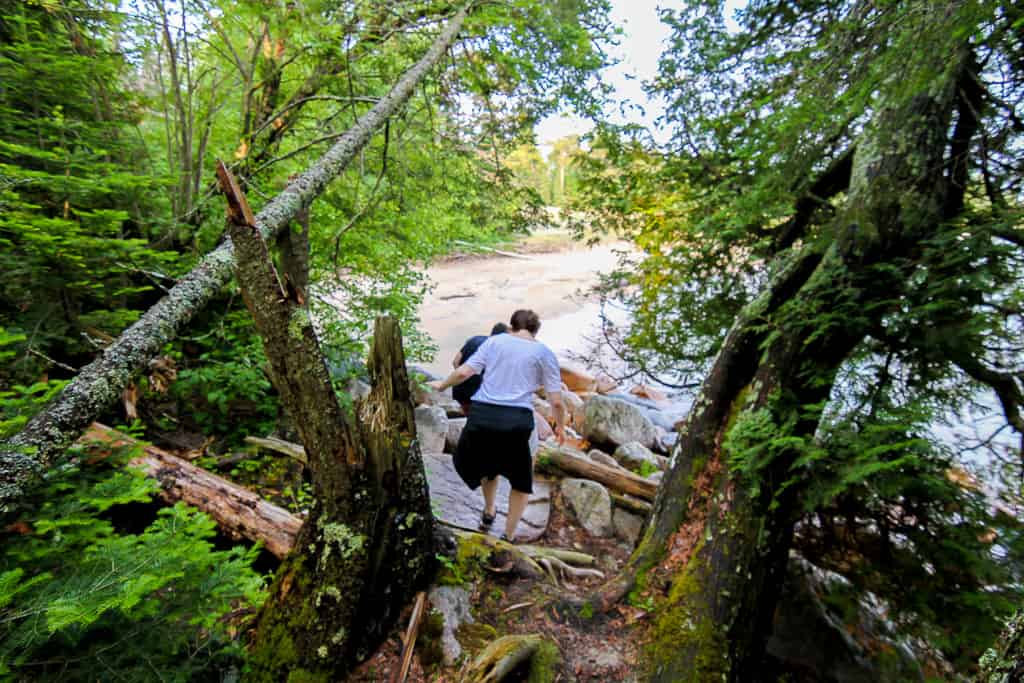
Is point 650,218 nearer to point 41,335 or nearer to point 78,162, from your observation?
point 78,162

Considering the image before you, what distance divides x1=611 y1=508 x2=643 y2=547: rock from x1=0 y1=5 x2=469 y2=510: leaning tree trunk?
4.57 m

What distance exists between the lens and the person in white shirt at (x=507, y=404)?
3.51 meters

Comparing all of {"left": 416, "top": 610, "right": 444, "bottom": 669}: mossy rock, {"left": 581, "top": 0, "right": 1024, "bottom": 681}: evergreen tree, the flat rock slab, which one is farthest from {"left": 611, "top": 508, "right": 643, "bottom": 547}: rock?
{"left": 416, "top": 610, "right": 444, "bottom": 669}: mossy rock

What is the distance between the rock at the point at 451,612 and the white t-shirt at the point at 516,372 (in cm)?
139

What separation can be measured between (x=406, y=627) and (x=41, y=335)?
359 cm

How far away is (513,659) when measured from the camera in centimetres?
225

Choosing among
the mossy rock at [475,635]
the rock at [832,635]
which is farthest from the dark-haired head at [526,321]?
the rock at [832,635]

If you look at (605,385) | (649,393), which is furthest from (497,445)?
(649,393)

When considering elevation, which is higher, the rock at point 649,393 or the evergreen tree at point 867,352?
the evergreen tree at point 867,352

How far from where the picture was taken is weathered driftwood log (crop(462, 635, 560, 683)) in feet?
7.09

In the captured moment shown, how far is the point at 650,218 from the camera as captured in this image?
21.0 ft

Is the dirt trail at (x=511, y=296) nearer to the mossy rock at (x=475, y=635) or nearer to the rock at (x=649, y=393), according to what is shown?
the rock at (x=649, y=393)

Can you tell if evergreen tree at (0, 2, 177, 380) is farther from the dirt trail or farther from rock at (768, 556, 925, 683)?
the dirt trail

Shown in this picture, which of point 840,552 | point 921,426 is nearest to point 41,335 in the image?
point 921,426
